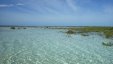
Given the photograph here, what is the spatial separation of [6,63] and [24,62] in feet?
4.85

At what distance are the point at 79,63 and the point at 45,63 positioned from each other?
9.62ft

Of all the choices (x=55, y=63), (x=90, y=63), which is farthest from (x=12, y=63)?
(x=90, y=63)

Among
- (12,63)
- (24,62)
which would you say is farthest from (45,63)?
(12,63)

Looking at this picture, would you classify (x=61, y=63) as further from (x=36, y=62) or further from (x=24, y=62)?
(x=24, y=62)

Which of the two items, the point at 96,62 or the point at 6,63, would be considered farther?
the point at 96,62

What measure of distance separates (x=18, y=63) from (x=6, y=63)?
0.98 m

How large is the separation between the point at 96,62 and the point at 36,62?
5.31 metres

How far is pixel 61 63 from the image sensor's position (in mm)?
12445

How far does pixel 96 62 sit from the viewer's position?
12.8 metres

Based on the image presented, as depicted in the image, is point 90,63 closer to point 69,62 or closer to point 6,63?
point 69,62

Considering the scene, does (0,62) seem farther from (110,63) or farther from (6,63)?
(110,63)

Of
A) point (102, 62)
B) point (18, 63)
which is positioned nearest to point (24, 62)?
point (18, 63)

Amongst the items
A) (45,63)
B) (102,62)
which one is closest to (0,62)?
(45,63)

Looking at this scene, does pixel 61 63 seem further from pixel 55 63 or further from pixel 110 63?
pixel 110 63
